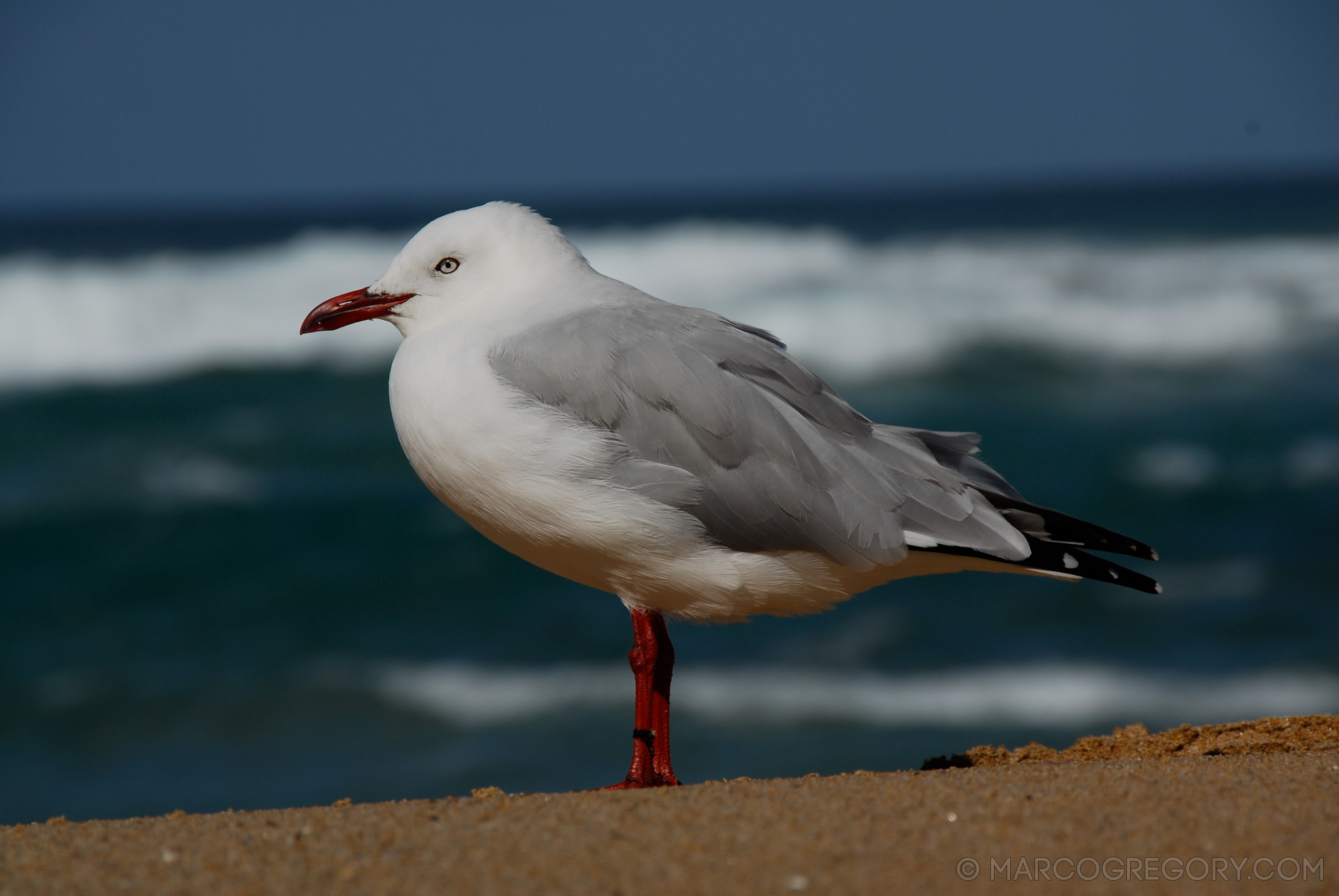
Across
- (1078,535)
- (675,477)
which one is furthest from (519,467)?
(1078,535)

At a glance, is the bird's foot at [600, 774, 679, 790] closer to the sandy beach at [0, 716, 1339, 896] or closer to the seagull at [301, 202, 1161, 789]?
the seagull at [301, 202, 1161, 789]

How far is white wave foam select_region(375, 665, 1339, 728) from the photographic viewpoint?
733cm

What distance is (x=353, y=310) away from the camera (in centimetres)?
372

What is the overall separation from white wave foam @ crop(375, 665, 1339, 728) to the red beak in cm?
428

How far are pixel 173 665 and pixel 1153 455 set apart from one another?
7862 millimetres

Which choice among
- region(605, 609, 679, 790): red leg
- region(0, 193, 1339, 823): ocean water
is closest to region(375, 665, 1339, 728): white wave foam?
region(0, 193, 1339, 823): ocean water

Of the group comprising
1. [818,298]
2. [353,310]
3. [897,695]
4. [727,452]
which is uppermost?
[818,298]

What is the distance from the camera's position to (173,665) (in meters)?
8.25

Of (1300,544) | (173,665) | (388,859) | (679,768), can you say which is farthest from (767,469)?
(1300,544)

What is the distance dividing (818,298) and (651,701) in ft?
38.0

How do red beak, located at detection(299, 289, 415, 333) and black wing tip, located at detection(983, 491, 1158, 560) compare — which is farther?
red beak, located at detection(299, 289, 415, 333)

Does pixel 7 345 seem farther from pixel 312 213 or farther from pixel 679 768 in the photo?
pixel 312 213

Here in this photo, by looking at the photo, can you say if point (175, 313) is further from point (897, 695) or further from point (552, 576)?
point (897, 695)

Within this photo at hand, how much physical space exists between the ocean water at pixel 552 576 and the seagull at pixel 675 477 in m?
3.62
